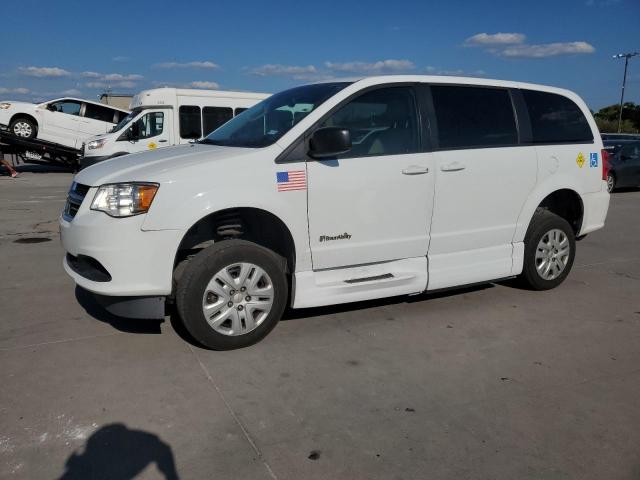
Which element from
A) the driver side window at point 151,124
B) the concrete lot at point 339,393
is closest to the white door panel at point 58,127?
the driver side window at point 151,124

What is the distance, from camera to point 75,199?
401 centimetres

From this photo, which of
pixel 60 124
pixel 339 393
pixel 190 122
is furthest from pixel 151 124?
pixel 339 393

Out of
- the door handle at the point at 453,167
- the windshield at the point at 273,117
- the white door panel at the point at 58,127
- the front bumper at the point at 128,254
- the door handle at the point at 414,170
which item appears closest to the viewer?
the front bumper at the point at 128,254

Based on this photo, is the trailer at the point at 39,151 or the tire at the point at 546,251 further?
the trailer at the point at 39,151

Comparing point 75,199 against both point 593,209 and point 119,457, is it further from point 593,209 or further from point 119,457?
point 593,209

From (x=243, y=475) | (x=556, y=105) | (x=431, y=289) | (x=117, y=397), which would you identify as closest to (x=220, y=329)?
(x=117, y=397)

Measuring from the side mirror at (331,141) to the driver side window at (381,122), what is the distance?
9.2 inches

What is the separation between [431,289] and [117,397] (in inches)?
99.4

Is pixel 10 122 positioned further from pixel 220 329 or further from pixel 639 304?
pixel 639 304

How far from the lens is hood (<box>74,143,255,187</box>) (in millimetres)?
3668

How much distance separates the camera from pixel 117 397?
128 inches

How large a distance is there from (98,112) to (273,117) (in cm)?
1731

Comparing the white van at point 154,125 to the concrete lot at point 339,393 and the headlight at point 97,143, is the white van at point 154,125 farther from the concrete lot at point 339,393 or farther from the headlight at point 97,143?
the concrete lot at point 339,393

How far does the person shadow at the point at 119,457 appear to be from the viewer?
2566 millimetres
